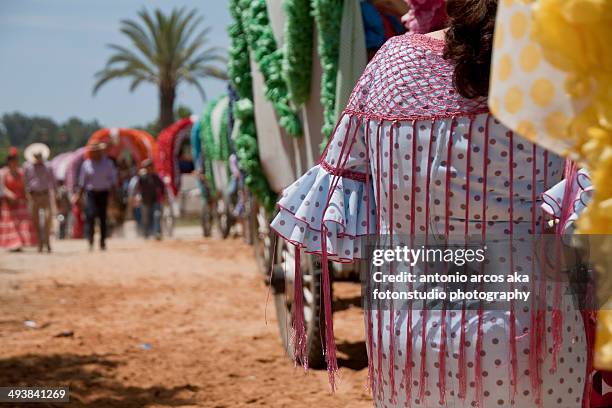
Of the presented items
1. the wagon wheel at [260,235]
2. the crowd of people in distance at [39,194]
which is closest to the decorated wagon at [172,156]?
the crowd of people in distance at [39,194]

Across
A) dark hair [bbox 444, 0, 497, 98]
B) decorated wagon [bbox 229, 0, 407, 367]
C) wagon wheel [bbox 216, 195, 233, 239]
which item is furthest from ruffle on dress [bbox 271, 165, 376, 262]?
wagon wheel [bbox 216, 195, 233, 239]

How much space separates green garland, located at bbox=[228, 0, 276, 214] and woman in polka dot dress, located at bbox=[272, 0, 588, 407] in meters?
3.16

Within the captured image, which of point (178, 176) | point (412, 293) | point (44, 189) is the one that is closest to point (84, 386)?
point (412, 293)

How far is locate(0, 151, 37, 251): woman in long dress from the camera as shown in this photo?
1321 cm

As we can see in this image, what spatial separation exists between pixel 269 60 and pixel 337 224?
261 cm

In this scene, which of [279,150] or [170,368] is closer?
[279,150]

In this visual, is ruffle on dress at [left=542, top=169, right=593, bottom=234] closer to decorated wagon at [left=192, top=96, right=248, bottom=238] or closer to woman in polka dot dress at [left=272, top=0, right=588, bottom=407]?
woman in polka dot dress at [left=272, top=0, right=588, bottom=407]

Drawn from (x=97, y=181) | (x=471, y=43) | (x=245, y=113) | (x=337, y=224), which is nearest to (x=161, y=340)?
(x=245, y=113)

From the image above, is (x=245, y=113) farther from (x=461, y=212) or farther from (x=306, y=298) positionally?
(x=461, y=212)

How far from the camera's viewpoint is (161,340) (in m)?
5.79

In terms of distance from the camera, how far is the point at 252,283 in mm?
8734

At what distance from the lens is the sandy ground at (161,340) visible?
171 inches

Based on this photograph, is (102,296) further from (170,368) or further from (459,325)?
(459,325)

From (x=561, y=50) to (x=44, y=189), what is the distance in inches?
494
